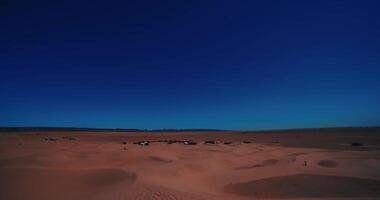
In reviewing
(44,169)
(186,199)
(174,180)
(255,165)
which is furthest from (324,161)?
(44,169)

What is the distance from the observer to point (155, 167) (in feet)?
37.5

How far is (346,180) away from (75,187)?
8.08 metres

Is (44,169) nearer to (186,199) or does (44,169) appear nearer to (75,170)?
(75,170)

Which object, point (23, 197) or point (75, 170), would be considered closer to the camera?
point (23, 197)

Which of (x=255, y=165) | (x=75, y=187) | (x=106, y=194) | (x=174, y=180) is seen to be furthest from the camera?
(x=255, y=165)

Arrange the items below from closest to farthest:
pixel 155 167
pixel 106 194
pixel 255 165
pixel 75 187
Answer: pixel 106 194 → pixel 75 187 → pixel 155 167 → pixel 255 165

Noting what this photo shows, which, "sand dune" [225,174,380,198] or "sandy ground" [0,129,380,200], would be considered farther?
"sand dune" [225,174,380,198]

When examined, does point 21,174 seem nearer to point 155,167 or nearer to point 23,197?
point 23,197

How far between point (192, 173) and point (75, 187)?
389 centimetres

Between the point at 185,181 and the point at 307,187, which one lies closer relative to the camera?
the point at 307,187

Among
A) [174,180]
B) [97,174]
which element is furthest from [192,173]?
[97,174]

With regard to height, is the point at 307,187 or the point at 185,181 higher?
the point at 185,181

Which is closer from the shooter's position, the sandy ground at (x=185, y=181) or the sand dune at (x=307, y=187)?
the sandy ground at (x=185, y=181)

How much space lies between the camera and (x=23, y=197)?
26.2ft
